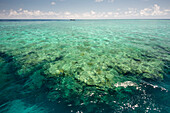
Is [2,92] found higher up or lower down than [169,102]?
higher up

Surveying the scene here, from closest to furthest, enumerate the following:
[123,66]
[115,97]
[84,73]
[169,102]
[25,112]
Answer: [25,112], [169,102], [115,97], [84,73], [123,66]

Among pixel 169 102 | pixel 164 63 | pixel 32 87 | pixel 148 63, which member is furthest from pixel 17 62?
pixel 164 63

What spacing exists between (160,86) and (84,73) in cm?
567

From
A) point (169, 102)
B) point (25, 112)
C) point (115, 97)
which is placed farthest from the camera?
point (115, 97)

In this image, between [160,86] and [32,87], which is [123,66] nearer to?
[160,86]

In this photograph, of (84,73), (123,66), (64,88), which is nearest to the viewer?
(64,88)

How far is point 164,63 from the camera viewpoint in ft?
31.6

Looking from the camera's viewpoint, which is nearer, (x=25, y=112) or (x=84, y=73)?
(x=25, y=112)

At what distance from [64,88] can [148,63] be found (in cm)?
893

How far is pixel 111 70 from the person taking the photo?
8.50 metres

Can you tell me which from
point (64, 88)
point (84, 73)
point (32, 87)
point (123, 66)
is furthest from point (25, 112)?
point (123, 66)

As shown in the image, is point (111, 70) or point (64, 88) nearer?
point (64, 88)

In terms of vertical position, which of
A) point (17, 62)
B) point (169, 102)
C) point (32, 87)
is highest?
point (17, 62)

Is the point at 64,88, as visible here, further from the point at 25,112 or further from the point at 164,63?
the point at 164,63
